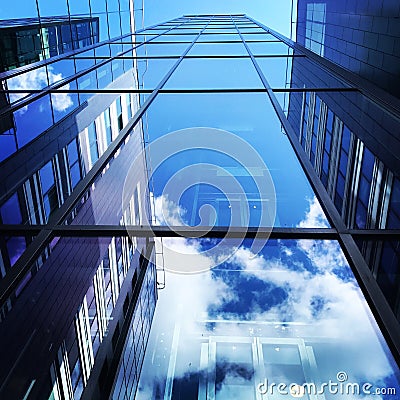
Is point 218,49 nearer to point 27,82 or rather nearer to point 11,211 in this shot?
point 27,82

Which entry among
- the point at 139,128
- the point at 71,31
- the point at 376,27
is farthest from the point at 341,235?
the point at 71,31

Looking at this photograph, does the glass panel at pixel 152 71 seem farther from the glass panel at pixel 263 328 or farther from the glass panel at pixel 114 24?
the glass panel at pixel 114 24

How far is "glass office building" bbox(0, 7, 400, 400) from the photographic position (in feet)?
11.6

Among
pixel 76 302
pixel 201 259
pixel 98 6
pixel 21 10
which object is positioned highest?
pixel 98 6

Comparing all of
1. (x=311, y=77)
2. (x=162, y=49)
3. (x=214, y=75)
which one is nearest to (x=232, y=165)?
(x=214, y=75)

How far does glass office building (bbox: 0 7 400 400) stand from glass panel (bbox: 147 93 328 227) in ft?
0.11

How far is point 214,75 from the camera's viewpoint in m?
11.2

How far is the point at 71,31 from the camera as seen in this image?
18.1 metres

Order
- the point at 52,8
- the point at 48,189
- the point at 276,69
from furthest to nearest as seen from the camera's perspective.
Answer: the point at 52,8
the point at 276,69
the point at 48,189

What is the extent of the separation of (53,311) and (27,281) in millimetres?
377

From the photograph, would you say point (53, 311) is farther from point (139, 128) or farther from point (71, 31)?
point (71, 31)

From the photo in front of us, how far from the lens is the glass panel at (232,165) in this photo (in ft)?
16.7

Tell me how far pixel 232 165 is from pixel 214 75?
542 centimetres

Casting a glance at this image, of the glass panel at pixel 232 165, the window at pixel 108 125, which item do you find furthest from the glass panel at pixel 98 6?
the window at pixel 108 125
